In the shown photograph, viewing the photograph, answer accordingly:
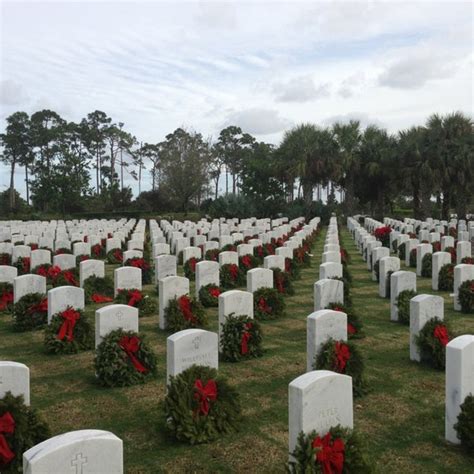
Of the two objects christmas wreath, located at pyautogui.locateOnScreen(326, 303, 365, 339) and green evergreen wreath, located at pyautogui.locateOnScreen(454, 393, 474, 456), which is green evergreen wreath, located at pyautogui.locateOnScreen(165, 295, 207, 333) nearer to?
christmas wreath, located at pyautogui.locateOnScreen(326, 303, 365, 339)

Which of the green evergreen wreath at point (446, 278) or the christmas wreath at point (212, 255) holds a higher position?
the christmas wreath at point (212, 255)

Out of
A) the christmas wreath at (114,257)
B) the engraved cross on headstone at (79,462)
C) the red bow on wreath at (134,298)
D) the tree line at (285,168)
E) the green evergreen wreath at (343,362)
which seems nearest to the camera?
the engraved cross on headstone at (79,462)

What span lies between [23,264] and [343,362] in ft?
37.9

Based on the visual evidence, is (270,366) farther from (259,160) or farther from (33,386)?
(259,160)

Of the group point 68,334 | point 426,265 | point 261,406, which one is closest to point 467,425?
point 261,406

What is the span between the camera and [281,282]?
12.8 meters

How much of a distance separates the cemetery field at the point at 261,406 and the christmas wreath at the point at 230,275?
12.1 ft

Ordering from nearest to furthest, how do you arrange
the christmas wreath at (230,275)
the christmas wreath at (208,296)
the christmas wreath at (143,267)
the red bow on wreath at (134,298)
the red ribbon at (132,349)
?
1. the red ribbon at (132,349)
2. the red bow on wreath at (134,298)
3. the christmas wreath at (208,296)
4. the christmas wreath at (230,275)
5. the christmas wreath at (143,267)

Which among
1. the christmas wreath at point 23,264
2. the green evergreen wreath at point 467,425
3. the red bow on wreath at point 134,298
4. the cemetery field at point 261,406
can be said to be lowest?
the cemetery field at point 261,406

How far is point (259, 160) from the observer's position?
62812 mm

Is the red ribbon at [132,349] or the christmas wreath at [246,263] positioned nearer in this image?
the red ribbon at [132,349]

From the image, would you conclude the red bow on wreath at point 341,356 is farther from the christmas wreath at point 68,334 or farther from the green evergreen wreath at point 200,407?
the christmas wreath at point 68,334

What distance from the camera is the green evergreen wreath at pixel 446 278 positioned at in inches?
516

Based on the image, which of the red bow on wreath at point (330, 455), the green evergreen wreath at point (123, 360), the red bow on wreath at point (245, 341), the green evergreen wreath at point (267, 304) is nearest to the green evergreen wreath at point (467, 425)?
the red bow on wreath at point (330, 455)
